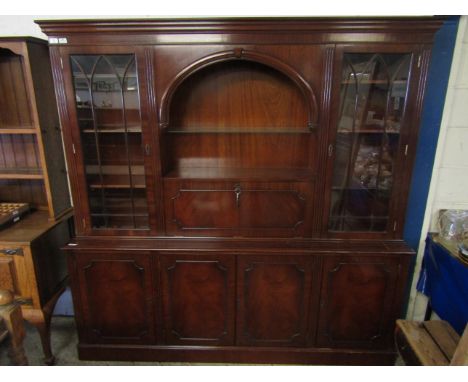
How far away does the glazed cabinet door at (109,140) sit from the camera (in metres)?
1.57

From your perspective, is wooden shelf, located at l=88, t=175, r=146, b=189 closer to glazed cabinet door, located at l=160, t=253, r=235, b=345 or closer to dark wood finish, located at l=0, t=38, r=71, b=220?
dark wood finish, located at l=0, t=38, r=71, b=220

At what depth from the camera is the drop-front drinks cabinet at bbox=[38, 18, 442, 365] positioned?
5.00 feet

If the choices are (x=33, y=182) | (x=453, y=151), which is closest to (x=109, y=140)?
(x=33, y=182)

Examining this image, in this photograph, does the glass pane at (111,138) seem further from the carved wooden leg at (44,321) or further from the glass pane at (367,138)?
the glass pane at (367,138)

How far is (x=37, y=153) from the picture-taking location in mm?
2023

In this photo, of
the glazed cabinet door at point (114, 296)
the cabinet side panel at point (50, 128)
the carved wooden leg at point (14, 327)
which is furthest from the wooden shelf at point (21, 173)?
the carved wooden leg at point (14, 327)

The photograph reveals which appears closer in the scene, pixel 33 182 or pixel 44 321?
pixel 44 321

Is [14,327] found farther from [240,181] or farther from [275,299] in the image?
[275,299]

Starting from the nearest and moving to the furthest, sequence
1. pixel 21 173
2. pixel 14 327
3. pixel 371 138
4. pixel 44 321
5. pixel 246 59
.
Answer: pixel 14 327 < pixel 246 59 < pixel 371 138 < pixel 44 321 < pixel 21 173

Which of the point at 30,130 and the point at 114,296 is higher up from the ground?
the point at 30,130

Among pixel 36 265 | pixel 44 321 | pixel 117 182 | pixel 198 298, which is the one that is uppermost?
pixel 117 182

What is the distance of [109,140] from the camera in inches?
66.8

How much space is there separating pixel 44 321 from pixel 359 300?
1.81 meters

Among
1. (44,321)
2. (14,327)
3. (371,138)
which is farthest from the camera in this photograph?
(44,321)
